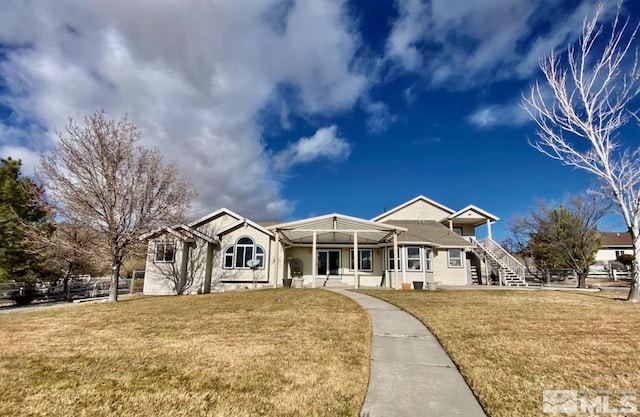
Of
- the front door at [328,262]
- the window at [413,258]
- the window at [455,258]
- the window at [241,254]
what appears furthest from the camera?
the front door at [328,262]

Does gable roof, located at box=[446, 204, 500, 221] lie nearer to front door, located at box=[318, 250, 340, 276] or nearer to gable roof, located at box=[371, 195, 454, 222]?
gable roof, located at box=[371, 195, 454, 222]

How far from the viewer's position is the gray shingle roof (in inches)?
788

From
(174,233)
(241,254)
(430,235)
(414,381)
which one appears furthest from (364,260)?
(414,381)

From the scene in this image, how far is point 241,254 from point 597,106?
66.0 ft

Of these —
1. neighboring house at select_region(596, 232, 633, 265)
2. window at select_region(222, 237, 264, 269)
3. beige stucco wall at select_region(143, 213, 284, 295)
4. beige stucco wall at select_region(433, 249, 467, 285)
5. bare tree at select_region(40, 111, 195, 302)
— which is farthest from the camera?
neighboring house at select_region(596, 232, 633, 265)

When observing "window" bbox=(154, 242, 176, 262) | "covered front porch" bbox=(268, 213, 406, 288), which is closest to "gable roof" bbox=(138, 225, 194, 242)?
"window" bbox=(154, 242, 176, 262)

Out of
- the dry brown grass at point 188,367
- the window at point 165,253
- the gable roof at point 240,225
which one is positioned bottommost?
the dry brown grass at point 188,367

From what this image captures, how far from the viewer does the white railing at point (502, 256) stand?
21.1 m

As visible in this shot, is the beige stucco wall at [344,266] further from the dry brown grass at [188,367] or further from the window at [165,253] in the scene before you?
the dry brown grass at [188,367]

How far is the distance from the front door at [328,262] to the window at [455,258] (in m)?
7.99

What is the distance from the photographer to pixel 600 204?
20.2 meters

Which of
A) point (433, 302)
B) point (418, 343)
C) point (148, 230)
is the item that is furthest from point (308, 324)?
point (148, 230)

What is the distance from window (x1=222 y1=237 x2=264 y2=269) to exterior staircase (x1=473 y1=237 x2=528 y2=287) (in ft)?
51.7

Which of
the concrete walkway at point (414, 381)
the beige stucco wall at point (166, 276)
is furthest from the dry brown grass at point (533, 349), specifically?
the beige stucco wall at point (166, 276)
